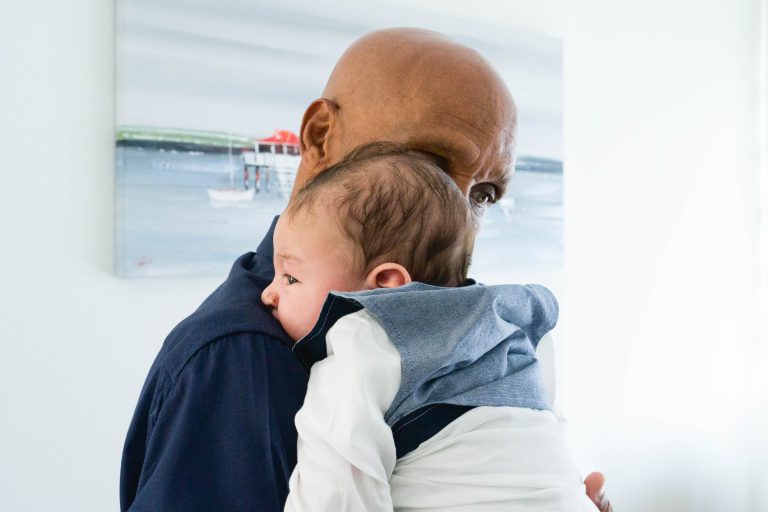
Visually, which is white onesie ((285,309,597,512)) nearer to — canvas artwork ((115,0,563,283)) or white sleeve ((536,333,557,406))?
white sleeve ((536,333,557,406))

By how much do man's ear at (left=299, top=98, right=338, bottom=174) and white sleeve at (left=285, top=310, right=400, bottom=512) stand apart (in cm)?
38

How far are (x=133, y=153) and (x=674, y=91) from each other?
99.9 inches

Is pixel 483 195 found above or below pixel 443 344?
above

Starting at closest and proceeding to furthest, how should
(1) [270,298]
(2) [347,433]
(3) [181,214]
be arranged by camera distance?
1. (2) [347,433]
2. (1) [270,298]
3. (3) [181,214]

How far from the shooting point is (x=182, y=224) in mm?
1975

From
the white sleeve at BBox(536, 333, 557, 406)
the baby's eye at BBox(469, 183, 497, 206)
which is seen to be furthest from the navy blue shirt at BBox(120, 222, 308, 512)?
the white sleeve at BBox(536, 333, 557, 406)

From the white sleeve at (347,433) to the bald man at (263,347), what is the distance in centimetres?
3

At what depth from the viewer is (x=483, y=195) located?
43.5 inches

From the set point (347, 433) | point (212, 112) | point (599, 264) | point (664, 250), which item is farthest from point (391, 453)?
point (664, 250)

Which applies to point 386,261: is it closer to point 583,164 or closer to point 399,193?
point 399,193

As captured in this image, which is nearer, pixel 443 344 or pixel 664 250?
pixel 443 344

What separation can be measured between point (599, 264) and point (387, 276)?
2.42 m

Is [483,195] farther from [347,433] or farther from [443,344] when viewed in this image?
[347,433]

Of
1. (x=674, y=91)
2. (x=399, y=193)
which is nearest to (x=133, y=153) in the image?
(x=399, y=193)
